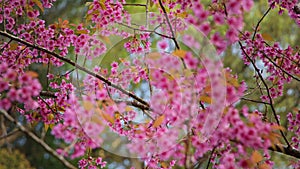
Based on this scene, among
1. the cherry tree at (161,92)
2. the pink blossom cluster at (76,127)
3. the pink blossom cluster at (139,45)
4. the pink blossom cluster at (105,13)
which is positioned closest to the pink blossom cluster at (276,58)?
the cherry tree at (161,92)

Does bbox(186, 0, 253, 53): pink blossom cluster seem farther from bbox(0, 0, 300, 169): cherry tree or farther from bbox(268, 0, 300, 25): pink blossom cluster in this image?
bbox(268, 0, 300, 25): pink blossom cluster

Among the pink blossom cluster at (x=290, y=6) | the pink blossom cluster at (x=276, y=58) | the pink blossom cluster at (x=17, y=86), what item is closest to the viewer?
the pink blossom cluster at (x=17, y=86)

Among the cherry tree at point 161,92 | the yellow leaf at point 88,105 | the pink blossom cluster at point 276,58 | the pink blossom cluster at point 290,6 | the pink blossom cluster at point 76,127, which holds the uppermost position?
the pink blossom cluster at point 290,6

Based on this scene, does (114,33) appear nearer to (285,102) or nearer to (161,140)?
(161,140)

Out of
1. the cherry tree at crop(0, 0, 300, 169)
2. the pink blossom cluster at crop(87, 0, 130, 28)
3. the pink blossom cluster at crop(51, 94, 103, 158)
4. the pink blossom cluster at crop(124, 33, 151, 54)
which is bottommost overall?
the pink blossom cluster at crop(51, 94, 103, 158)

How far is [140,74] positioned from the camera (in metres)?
1.80

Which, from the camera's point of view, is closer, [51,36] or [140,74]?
[140,74]

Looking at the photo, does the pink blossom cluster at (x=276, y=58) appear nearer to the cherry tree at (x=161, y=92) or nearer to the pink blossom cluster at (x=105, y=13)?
the cherry tree at (x=161, y=92)

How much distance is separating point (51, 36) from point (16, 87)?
2.77ft

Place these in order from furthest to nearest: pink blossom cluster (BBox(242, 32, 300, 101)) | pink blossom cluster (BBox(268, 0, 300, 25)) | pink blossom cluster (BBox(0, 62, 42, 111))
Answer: pink blossom cluster (BBox(242, 32, 300, 101)) < pink blossom cluster (BBox(268, 0, 300, 25)) < pink blossom cluster (BBox(0, 62, 42, 111))

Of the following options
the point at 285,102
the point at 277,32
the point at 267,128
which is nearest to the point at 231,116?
the point at 267,128

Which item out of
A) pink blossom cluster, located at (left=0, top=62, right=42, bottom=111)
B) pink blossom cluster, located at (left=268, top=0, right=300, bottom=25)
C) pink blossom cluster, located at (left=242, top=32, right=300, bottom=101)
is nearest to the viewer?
pink blossom cluster, located at (left=0, top=62, right=42, bottom=111)

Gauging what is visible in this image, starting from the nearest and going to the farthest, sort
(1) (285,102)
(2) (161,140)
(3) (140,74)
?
(2) (161,140) < (3) (140,74) < (1) (285,102)

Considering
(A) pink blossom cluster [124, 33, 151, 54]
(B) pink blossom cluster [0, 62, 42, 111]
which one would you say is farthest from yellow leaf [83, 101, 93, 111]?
(A) pink blossom cluster [124, 33, 151, 54]
